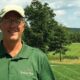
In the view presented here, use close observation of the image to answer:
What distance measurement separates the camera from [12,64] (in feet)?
15.2

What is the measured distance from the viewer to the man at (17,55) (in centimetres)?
461

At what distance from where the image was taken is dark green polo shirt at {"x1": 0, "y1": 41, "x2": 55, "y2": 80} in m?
4.61

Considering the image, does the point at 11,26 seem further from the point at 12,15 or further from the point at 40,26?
the point at 40,26

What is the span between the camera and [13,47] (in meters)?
4.71

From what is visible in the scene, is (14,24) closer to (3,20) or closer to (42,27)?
(3,20)

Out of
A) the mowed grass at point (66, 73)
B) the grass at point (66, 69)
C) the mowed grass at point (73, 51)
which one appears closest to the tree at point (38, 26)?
the grass at point (66, 69)

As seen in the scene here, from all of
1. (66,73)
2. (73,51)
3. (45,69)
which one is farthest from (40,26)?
(45,69)

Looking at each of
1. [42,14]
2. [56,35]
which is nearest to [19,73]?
→ [42,14]

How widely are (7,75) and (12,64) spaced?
0.14 metres

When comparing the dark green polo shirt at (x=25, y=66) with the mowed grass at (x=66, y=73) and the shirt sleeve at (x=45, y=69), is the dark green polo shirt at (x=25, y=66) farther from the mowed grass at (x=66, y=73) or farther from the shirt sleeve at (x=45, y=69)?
the mowed grass at (x=66, y=73)

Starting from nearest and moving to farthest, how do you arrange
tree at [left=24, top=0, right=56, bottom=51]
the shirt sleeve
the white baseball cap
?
the white baseball cap
the shirt sleeve
tree at [left=24, top=0, right=56, bottom=51]

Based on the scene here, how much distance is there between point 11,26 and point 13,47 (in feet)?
0.80

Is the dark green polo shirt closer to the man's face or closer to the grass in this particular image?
the man's face

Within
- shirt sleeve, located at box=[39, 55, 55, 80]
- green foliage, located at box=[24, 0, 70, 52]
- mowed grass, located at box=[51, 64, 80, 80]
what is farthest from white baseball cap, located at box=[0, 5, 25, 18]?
green foliage, located at box=[24, 0, 70, 52]
